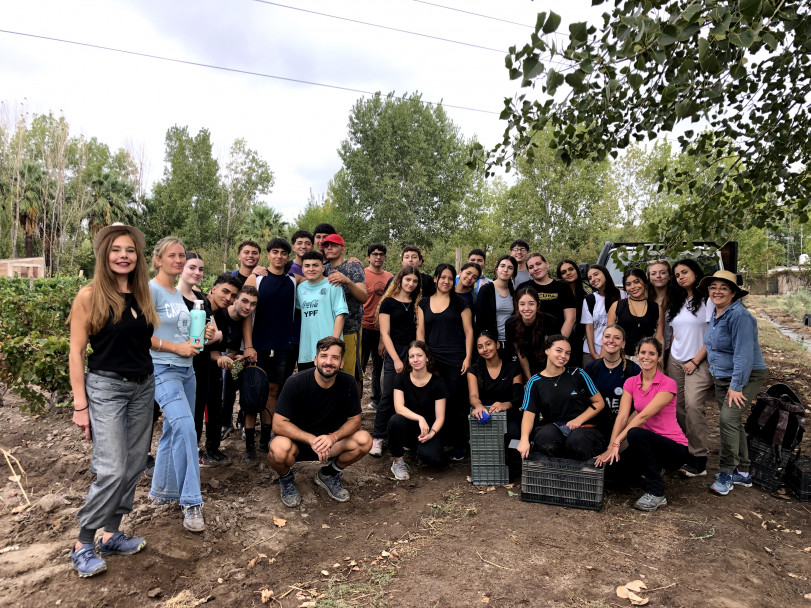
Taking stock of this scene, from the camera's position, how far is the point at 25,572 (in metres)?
3.30

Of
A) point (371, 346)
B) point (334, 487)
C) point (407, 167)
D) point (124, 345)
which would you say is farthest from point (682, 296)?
point (407, 167)

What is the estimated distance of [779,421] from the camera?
4.77m

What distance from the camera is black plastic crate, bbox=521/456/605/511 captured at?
4352 mm

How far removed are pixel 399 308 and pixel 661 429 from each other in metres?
2.68

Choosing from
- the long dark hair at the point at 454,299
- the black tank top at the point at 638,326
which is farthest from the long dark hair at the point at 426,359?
the black tank top at the point at 638,326

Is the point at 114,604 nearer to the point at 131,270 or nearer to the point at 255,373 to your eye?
the point at 131,270

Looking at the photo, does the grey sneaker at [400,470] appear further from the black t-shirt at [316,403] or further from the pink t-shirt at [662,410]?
the pink t-shirt at [662,410]

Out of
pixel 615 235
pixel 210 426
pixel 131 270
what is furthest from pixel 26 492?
pixel 615 235

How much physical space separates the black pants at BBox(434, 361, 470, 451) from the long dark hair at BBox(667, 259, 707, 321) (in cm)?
217

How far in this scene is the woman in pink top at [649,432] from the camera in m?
4.49

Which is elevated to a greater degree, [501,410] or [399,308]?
[399,308]

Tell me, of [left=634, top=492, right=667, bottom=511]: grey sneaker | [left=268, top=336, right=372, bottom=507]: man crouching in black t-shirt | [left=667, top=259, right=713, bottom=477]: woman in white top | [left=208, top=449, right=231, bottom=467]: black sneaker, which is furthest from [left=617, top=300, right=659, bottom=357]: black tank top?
[left=208, top=449, right=231, bottom=467]: black sneaker

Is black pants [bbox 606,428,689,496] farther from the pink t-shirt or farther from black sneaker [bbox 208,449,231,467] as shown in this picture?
black sneaker [bbox 208,449,231,467]

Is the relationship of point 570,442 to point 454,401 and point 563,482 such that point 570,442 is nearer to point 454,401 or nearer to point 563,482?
point 563,482
